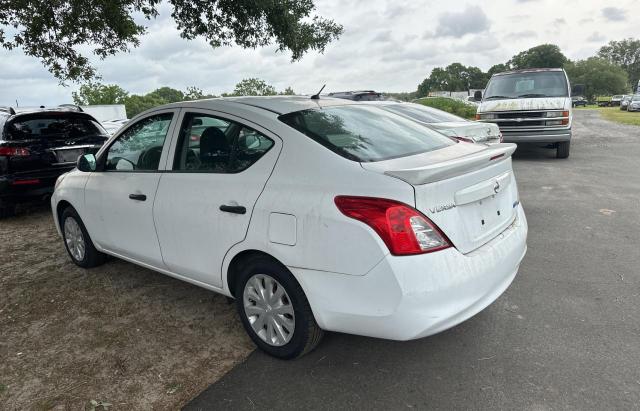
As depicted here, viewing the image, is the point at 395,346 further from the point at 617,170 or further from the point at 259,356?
the point at 617,170

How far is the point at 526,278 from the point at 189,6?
6.97m

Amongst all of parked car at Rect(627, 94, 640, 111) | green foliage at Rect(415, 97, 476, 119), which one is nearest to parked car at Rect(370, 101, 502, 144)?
green foliage at Rect(415, 97, 476, 119)

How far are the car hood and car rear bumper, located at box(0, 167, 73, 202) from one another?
9.24 metres

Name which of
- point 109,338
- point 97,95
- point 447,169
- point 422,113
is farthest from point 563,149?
point 97,95

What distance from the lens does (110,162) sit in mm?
4062

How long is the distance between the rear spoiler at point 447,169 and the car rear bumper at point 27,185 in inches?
241

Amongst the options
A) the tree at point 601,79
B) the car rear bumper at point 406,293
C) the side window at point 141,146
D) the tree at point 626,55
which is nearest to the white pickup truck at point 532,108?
the car rear bumper at point 406,293

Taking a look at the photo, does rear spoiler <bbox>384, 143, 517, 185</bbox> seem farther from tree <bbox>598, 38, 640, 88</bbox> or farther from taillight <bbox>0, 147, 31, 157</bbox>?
tree <bbox>598, 38, 640, 88</bbox>

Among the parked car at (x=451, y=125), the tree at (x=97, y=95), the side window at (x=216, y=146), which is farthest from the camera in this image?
the tree at (x=97, y=95)

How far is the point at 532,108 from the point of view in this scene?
10336 millimetres

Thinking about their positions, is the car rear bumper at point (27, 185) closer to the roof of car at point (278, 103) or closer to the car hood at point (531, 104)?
the roof of car at point (278, 103)

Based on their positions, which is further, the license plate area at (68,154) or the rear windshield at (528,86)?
the rear windshield at (528,86)

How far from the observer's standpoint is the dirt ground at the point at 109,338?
2.73 meters

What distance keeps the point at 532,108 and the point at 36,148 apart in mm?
9733
